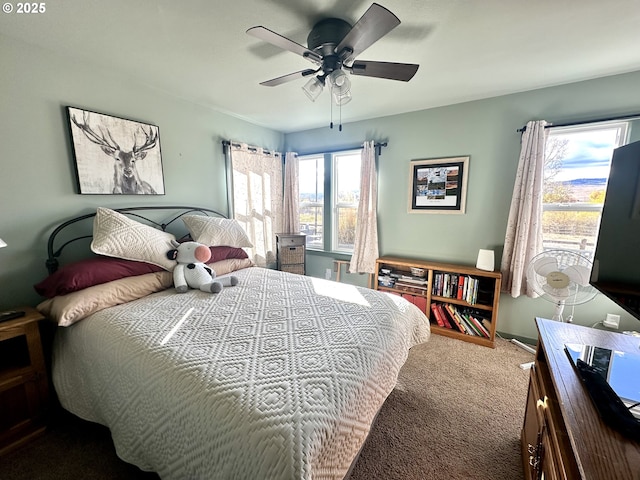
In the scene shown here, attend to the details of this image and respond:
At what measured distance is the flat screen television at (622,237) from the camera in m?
0.99

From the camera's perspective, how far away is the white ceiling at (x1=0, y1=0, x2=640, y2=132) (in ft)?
4.56

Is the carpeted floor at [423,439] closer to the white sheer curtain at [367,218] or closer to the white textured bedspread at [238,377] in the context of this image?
the white textured bedspread at [238,377]

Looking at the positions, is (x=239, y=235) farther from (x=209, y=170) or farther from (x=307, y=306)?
(x=307, y=306)

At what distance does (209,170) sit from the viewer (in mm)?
2889

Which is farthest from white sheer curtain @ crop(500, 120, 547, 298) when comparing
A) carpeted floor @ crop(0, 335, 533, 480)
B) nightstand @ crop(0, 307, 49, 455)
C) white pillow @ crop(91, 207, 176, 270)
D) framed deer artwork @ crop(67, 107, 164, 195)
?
nightstand @ crop(0, 307, 49, 455)

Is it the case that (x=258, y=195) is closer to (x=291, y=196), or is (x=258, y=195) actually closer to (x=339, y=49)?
(x=291, y=196)

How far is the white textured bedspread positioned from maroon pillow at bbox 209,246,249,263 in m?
0.62

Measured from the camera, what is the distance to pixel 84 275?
1.60 m

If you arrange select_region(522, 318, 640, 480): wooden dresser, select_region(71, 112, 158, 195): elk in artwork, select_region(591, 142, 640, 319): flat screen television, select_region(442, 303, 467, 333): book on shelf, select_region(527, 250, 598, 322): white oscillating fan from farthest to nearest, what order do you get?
select_region(442, 303, 467, 333): book on shelf → select_region(71, 112, 158, 195): elk in artwork → select_region(527, 250, 598, 322): white oscillating fan → select_region(591, 142, 640, 319): flat screen television → select_region(522, 318, 640, 480): wooden dresser

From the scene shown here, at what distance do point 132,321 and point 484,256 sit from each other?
2913 mm

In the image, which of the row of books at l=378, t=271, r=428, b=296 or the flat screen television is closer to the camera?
the flat screen television

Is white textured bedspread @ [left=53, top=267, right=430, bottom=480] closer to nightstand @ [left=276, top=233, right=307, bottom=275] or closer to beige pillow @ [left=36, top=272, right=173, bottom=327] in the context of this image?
beige pillow @ [left=36, top=272, right=173, bottom=327]

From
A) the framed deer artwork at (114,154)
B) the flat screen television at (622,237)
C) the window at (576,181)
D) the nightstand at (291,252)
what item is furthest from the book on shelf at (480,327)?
the framed deer artwork at (114,154)

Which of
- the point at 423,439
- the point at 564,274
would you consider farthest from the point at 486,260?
the point at 423,439
